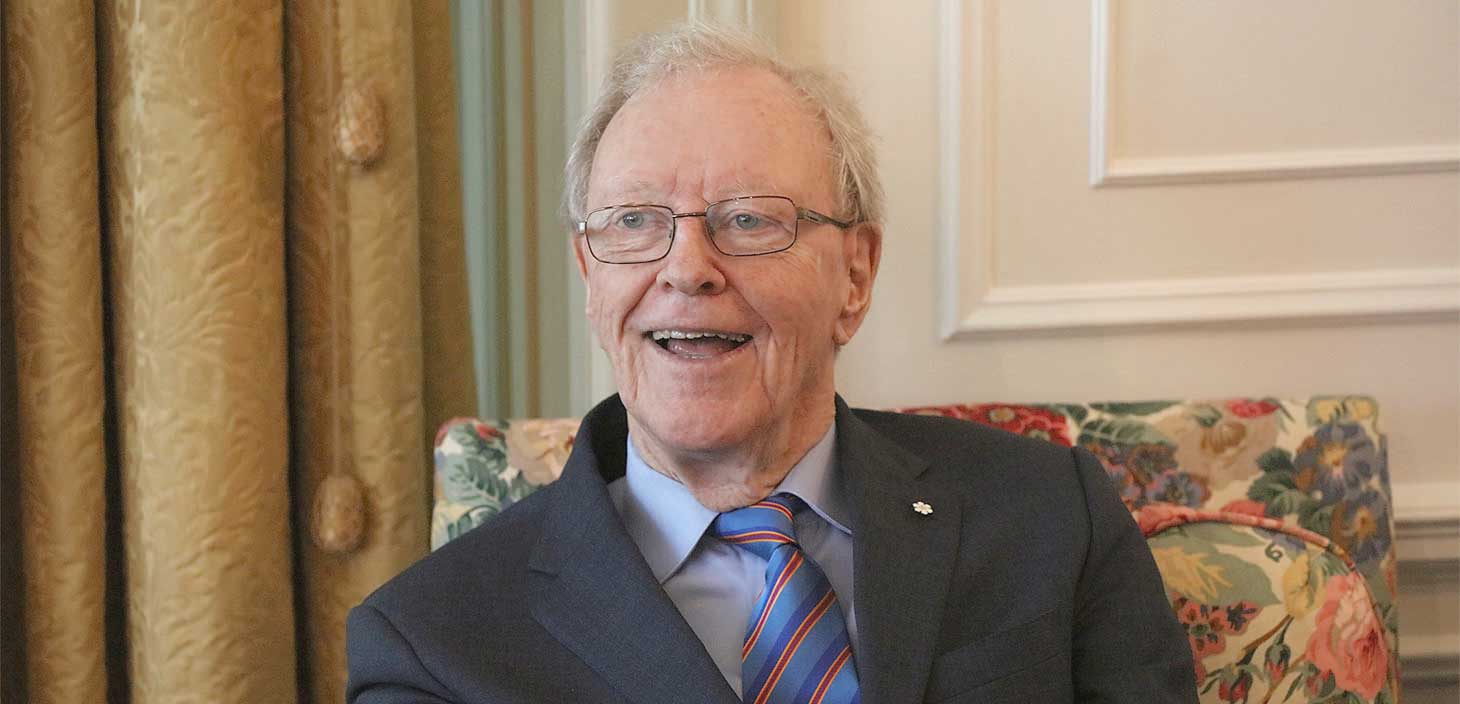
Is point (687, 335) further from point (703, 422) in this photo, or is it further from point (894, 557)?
point (894, 557)

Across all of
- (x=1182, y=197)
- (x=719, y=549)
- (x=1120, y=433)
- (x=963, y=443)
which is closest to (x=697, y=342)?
(x=719, y=549)

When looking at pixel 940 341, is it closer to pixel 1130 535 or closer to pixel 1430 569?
pixel 1130 535

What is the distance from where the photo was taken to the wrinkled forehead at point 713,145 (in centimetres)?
139

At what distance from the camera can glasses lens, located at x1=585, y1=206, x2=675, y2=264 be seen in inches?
A: 54.8

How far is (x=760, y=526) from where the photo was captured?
1416 mm

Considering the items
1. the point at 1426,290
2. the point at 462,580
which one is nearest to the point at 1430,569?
the point at 1426,290

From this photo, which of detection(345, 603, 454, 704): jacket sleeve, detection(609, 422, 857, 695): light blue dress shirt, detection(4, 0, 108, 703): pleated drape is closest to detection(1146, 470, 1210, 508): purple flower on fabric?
detection(609, 422, 857, 695): light blue dress shirt

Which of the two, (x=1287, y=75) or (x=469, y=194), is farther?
(x=469, y=194)

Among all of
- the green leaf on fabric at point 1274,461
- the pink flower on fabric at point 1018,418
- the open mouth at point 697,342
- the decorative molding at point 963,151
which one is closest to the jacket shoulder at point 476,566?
the open mouth at point 697,342

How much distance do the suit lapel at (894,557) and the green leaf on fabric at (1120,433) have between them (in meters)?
0.29

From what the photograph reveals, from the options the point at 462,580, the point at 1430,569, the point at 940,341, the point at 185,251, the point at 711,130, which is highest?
the point at 711,130

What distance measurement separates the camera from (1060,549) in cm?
142

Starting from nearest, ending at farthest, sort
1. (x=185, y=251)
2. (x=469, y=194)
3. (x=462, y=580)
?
(x=462, y=580), (x=185, y=251), (x=469, y=194)

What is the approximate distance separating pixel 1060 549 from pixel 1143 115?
81 cm
